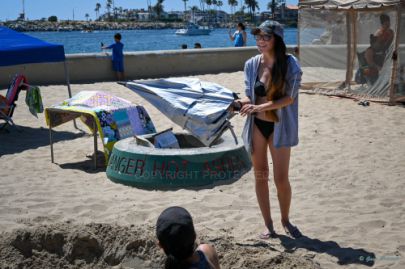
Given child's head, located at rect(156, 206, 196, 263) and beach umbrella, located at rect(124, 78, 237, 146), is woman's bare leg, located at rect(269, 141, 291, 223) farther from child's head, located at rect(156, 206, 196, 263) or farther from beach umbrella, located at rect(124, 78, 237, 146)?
child's head, located at rect(156, 206, 196, 263)

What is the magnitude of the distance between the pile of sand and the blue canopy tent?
205 inches

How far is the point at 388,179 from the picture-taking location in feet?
20.9

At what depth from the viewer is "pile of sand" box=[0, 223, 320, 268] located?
14.4ft

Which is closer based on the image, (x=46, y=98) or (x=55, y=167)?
(x=55, y=167)

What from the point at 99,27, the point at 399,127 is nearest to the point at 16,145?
the point at 399,127

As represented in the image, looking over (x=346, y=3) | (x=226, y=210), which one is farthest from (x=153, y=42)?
(x=226, y=210)

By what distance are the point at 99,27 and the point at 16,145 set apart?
614 ft

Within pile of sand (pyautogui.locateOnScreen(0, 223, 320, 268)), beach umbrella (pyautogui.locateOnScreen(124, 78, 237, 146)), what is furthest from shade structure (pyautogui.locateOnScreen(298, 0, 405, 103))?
pile of sand (pyautogui.locateOnScreen(0, 223, 320, 268))

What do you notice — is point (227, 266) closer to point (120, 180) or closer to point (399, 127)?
point (120, 180)

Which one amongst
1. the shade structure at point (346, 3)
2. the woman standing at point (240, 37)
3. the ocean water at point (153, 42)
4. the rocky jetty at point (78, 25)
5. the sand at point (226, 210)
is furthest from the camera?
the rocky jetty at point (78, 25)

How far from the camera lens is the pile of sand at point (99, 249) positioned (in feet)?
14.4

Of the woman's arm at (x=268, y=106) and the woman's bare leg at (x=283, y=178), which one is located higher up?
the woman's arm at (x=268, y=106)

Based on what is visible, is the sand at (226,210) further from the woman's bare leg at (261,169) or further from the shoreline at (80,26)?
the shoreline at (80,26)

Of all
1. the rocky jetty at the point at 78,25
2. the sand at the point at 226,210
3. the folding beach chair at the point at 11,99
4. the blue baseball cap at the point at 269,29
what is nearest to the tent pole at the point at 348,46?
the sand at the point at 226,210
